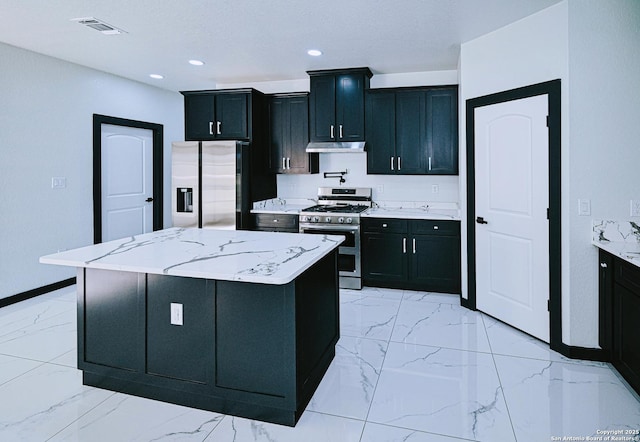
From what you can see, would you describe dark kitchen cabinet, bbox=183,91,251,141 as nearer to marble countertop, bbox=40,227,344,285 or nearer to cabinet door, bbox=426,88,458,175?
cabinet door, bbox=426,88,458,175

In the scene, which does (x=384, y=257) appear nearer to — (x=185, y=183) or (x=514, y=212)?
(x=514, y=212)

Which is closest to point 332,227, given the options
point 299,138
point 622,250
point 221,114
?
point 299,138

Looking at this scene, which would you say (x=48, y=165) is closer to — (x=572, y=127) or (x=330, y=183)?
(x=330, y=183)

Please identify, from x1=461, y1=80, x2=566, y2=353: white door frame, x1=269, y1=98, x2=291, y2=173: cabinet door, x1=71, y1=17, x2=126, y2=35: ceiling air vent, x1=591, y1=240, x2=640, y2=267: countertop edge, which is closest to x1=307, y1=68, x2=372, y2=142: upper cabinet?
x1=269, y1=98, x2=291, y2=173: cabinet door

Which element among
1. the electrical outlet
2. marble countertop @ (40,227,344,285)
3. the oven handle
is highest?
the electrical outlet

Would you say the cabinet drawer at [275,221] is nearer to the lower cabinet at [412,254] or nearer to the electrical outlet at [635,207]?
the lower cabinet at [412,254]

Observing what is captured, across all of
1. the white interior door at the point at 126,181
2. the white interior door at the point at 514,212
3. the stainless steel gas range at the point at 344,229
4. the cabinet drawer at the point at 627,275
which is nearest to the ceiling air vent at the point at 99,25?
the white interior door at the point at 126,181

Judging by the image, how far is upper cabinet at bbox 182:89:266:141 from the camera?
206 inches

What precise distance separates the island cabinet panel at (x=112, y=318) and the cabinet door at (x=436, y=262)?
3.08 metres

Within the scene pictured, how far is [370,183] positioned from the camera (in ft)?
17.9

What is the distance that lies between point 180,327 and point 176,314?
0.26 ft

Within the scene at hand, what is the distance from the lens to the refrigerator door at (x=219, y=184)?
16.6ft

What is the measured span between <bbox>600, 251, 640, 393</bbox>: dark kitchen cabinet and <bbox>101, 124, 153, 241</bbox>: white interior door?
543cm

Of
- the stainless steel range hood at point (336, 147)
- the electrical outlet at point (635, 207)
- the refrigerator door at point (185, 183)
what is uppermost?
the stainless steel range hood at point (336, 147)
